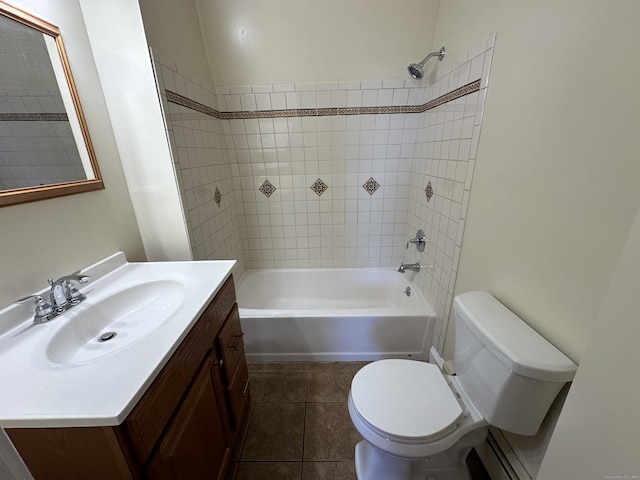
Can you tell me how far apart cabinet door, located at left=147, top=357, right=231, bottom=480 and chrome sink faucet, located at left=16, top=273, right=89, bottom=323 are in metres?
0.50

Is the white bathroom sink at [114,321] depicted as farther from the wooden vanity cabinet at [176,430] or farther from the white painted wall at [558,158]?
the white painted wall at [558,158]

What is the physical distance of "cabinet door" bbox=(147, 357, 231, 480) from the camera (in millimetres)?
630

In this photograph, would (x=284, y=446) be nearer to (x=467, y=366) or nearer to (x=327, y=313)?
(x=327, y=313)

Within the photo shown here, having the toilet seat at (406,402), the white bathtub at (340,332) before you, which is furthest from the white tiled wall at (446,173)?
the toilet seat at (406,402)

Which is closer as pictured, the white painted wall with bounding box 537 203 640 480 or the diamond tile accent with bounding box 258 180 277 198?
the white painted wall with bounding box 537 203 640 480

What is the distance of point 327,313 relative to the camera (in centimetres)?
163

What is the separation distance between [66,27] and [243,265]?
168 cm

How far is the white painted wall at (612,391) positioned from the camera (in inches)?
16.6

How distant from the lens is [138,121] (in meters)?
1.14

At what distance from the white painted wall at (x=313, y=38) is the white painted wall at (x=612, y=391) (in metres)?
1.82

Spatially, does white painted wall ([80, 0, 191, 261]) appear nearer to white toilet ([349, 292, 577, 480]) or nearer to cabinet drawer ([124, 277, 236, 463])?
cabinet drawer ([124, 277, 236, 463])

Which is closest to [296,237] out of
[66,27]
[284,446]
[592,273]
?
[284,446]

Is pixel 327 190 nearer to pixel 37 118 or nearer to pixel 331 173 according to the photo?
pixel 331 173

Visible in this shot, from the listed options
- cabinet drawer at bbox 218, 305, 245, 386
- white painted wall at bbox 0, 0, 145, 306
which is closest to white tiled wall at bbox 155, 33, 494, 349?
white painted wall at bbox 0, 0, 145, 306
